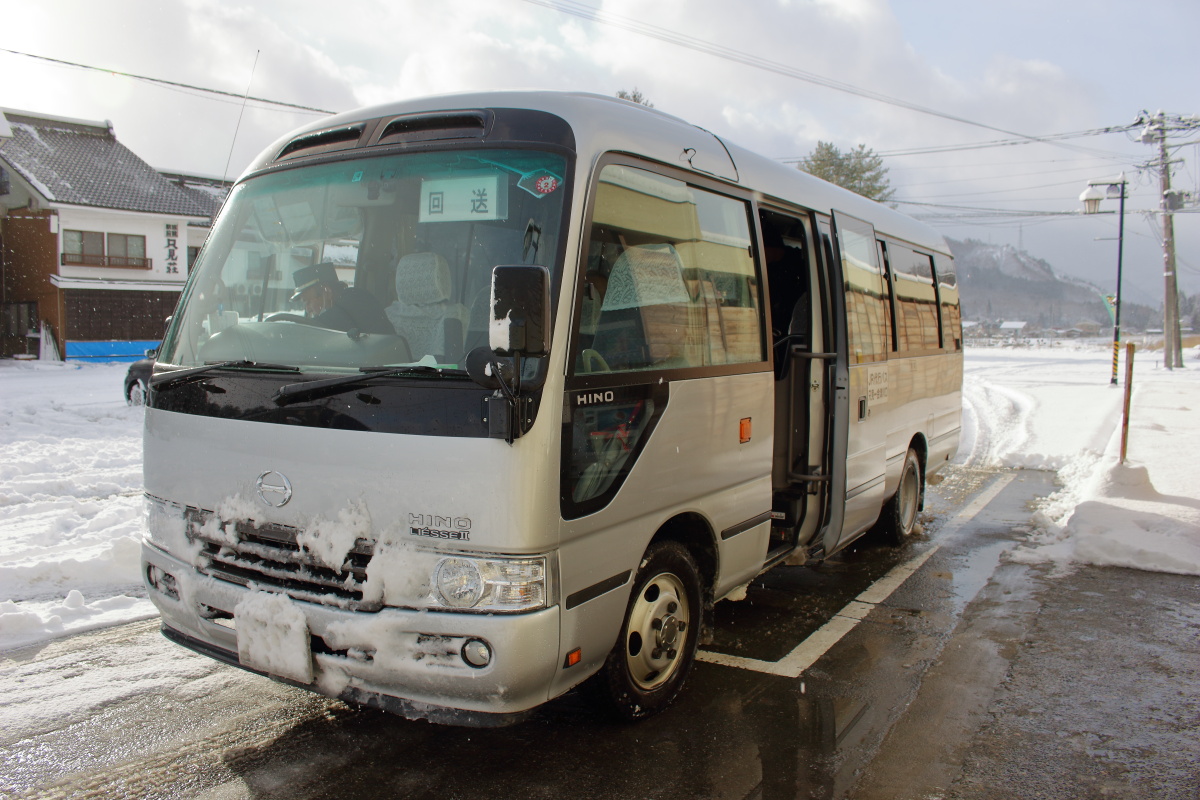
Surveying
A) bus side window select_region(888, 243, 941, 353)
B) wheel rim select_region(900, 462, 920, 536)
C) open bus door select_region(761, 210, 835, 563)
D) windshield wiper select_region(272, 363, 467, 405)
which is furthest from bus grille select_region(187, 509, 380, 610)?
wheel rim select_region(900, 462, 920, 536)

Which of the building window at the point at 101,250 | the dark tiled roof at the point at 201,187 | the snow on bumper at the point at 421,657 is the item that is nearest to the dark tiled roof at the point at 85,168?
the building window at the point at 101,250

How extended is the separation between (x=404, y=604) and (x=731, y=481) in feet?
6.48

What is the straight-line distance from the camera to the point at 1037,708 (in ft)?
13.5

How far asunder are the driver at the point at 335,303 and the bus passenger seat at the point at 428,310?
0.28 feet

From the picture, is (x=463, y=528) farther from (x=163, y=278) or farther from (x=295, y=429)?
(x=163, y=278)

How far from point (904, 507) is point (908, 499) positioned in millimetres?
157

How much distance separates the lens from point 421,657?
3.04 m

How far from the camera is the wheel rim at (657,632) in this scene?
3.75 metres

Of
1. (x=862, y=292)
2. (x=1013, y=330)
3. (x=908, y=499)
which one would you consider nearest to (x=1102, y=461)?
(x=908, y=499)

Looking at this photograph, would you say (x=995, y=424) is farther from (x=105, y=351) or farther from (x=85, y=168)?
(x=85, y=168)

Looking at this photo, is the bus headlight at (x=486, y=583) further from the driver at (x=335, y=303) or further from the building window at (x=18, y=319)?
the building window at (x=18, y=319)

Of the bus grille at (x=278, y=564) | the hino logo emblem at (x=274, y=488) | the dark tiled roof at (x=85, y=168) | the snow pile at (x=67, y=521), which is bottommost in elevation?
the snow pile at (x=67, y=521)

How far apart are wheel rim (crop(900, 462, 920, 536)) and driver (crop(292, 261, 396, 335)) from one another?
17.6 ft

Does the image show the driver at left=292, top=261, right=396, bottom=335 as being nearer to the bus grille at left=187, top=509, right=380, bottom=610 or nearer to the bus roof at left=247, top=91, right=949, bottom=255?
the bus roof at left=247, top=91, right=949, bottom=255
